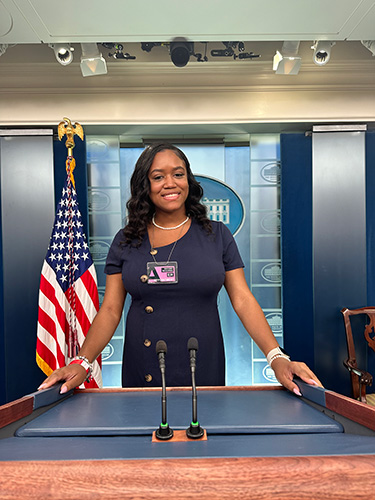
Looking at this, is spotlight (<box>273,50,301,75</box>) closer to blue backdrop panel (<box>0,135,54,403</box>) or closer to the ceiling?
the ceiling

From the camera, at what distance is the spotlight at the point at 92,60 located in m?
2.74

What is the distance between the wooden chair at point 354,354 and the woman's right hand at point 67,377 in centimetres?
218

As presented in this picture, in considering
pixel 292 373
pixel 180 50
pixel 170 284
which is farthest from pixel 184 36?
pixel 292 373

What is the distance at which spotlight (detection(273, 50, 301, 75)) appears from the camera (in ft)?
9.24

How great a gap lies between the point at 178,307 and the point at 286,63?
2.30m

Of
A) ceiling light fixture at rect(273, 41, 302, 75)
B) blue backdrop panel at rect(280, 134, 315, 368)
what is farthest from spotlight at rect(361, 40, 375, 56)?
blue backdrop panel at rect(280, 134, 315, 368)

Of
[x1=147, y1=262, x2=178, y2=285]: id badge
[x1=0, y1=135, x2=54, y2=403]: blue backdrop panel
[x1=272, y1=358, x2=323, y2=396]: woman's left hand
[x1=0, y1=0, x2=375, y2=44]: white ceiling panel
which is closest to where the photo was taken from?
[x1=272, y1=358, x2=323, y2=396]: woman's left hand

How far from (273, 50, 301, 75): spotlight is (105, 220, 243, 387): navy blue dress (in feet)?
6.45

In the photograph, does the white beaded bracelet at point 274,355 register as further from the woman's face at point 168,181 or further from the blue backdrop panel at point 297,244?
the blue backdrop panel at point 297,244

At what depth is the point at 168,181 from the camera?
61.6 inches

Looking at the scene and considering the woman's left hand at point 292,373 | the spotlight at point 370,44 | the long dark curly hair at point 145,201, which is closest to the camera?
the woman's left hand at point 292,373

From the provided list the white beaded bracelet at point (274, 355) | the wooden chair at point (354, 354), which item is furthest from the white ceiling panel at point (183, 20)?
the wooden chair at point (354, 354)

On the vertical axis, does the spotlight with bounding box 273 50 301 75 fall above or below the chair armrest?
above

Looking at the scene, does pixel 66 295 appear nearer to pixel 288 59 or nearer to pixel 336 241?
pixel 336 241
